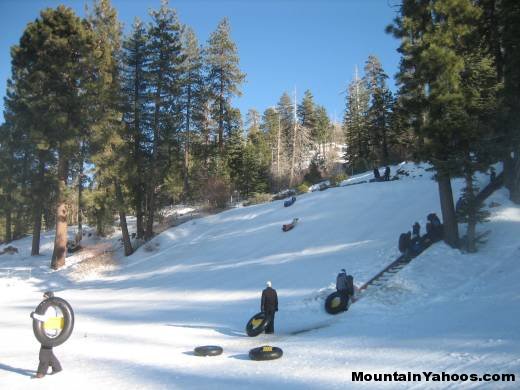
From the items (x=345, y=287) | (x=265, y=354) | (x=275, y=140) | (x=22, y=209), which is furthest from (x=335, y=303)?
(x=275, y=140)

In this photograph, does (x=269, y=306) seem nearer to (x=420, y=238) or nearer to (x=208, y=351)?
(x=208, y=351)

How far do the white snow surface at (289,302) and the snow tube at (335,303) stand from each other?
9.8 inches

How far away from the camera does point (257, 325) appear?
12078mm

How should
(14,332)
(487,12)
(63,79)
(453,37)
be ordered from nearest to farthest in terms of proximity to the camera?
(14,332) → (453,37) → (487,12) → (63,79)

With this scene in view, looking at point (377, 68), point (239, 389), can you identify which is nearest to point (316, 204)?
point (239, 389)

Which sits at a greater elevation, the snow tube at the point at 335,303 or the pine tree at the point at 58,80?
the pine tree at the point at 58,80

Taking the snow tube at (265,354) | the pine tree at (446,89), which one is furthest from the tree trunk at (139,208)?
the snow tube at (265,354)

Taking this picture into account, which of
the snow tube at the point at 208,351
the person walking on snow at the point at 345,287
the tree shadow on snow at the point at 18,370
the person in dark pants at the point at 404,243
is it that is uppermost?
the person in dark pants at the point at 404,243

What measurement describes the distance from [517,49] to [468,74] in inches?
98.0

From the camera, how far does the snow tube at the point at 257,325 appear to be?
1200 centimetres

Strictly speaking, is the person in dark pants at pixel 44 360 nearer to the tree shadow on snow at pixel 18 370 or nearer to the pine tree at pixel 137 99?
the tree shadow on snow at pixel 18 370

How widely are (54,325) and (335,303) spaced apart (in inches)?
342

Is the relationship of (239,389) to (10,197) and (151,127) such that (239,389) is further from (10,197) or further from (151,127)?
(10,197)

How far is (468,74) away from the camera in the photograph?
716 inches
